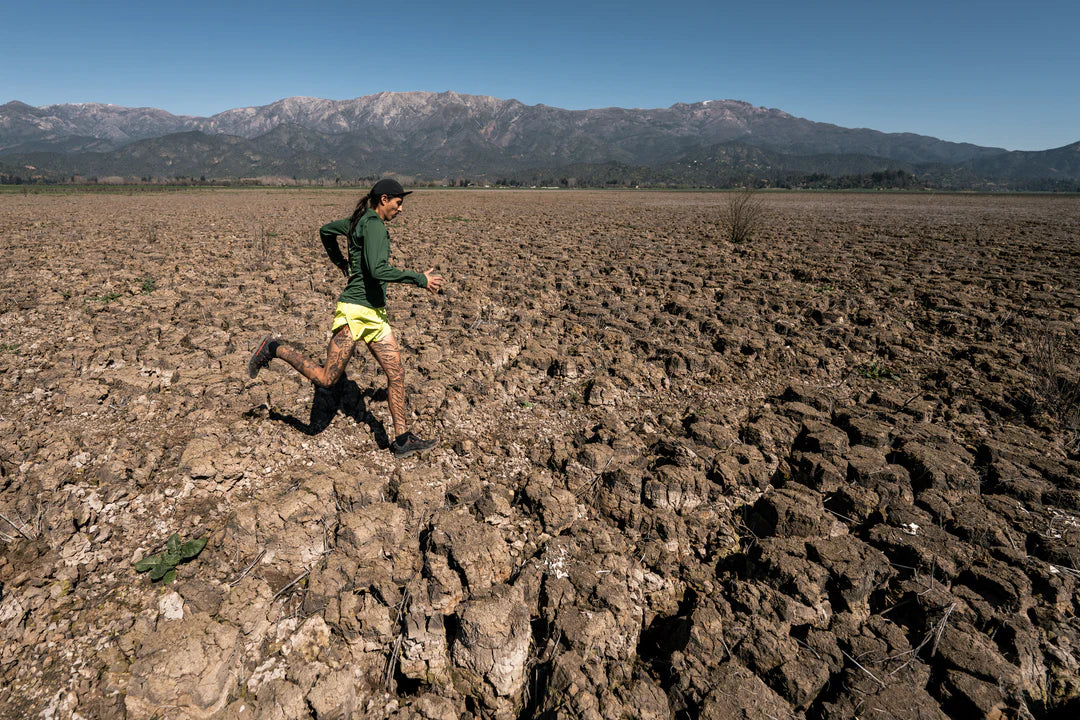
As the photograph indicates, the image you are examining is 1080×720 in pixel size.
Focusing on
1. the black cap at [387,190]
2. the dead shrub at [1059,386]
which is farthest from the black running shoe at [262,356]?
the dead shrub at [1059,386]

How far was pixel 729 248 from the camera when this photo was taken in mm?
14602

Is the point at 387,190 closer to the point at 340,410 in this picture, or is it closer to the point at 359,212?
the point at 359,212

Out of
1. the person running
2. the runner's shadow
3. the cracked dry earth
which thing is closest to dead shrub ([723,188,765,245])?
the cracked dry earth

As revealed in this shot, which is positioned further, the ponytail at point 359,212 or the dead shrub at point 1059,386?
the dead shrub at point 1059,386

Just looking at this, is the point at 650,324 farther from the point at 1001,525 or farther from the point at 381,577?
the point at 381,577

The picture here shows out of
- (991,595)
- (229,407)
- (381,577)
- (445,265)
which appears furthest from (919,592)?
(445,265)

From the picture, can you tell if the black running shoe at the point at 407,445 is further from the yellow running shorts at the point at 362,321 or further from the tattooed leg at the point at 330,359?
the yellow running shorts at the point at 362,321

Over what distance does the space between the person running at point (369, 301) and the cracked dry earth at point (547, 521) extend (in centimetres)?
63

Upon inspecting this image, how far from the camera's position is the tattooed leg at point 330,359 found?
3.81 metres

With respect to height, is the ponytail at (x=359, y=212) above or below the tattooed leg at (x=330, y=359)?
above

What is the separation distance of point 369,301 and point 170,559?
6.82 ft

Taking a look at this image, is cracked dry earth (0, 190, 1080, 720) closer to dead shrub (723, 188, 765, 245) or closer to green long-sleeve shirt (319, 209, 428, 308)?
green long-sleeve shirt (319, 209, 428, 308)

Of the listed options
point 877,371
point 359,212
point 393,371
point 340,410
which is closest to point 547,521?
point 393,371

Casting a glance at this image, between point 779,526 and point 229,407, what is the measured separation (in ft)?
16.1
